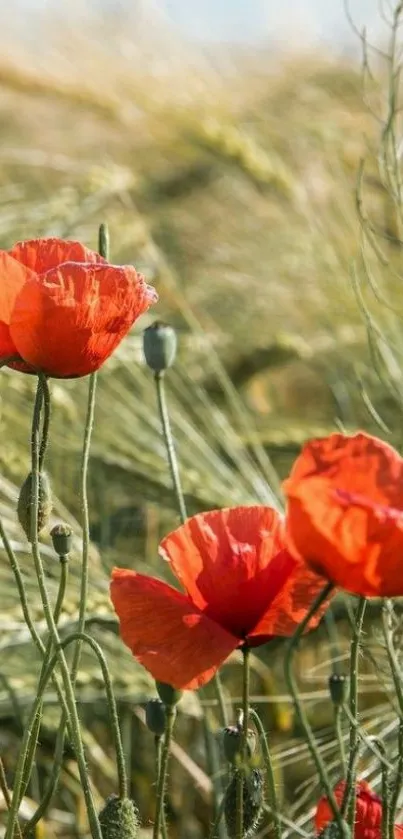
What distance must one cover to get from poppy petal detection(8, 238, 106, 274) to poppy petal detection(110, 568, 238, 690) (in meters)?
0.13

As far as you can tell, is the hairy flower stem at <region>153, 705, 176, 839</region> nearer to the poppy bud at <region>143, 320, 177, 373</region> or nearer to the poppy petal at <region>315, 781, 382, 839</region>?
the poppy petal at <region>315, 781, 382, 839</region>

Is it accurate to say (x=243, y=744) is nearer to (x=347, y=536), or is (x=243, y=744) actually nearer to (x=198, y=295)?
(x=347, y=536)

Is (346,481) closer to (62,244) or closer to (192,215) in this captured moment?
(62,244)

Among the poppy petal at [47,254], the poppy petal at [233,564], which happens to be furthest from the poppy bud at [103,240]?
the poppy petal at [233,564]

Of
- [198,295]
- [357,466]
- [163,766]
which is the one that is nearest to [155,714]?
[163,766]

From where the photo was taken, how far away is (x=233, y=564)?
15.7 inches

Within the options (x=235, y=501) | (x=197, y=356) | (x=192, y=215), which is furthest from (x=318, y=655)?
(x=192, y=215)

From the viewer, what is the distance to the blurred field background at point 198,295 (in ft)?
3.10

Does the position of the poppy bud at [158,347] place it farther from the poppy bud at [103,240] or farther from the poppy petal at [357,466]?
the poppy petal at [357,466]

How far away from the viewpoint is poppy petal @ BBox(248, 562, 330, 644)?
0.40m

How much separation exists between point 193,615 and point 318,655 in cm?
74

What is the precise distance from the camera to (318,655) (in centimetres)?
111

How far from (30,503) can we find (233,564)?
0.26ft

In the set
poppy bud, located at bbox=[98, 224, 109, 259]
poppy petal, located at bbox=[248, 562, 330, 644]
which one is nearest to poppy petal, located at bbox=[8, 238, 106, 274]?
poppy bud, located at bbox=[98, 224, 109, 259]
